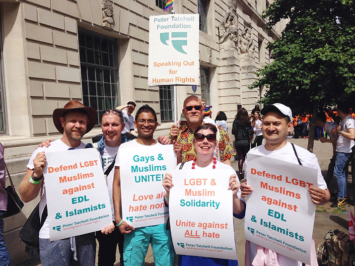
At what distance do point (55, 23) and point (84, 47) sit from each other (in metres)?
1.32

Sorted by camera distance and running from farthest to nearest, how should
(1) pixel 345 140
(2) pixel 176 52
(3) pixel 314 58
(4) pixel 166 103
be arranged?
(4) pixel 166 103, (1) pixel 345 140, (3) pixel 314 58, (2) pixel 176 52

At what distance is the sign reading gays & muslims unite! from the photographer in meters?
1.91

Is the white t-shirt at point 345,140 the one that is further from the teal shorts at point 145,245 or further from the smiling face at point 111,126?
the smiling face at point 111,126

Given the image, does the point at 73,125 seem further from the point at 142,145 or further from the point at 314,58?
the point at 314,58

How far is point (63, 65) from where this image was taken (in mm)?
5965

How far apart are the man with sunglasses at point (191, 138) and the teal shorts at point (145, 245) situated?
0.72 metres

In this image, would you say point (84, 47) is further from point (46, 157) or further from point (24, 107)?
point (46, 157)

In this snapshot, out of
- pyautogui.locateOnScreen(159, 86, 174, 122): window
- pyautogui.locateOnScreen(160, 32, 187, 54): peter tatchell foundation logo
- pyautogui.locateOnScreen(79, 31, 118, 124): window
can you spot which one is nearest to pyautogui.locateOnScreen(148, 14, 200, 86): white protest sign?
pyautogui.locateOnScreen(160, 32, 187, 54): peter tatchell foundation logo

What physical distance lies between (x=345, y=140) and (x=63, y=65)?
617 cm

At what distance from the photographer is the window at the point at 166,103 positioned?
10.2 m

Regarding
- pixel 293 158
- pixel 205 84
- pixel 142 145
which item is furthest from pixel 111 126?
pixel 205 84

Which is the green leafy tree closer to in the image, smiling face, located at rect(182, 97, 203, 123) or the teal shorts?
smiling face, located at rect(182, 97, 203, 123)

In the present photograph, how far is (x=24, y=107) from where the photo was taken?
16.6ft

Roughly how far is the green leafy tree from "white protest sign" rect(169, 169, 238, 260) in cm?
404
